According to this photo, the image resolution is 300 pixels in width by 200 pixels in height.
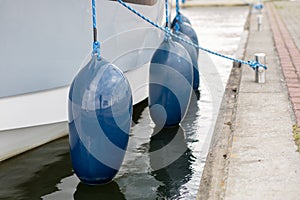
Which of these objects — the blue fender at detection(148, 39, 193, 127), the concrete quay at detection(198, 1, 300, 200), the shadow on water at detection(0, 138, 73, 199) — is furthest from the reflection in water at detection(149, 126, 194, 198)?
the shadow on water at detection(0, 138, 73, 199)

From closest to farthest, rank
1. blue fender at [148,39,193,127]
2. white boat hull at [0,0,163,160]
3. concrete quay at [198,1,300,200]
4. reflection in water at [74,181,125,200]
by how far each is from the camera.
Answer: concrete quay at [198,1,300,200] → reflection in water at [74,181,125,200] → white boat hull at [0,0,163,160] → blue fender at [148,39,193,127]

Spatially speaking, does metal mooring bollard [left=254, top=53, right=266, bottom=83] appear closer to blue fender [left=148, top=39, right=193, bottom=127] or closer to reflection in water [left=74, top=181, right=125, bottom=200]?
blue fender [left=148, top=39, right=193, bottom=127]

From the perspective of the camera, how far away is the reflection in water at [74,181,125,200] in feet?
12.2

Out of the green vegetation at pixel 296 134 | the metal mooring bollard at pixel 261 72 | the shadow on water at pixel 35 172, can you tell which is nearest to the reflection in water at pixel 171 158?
the shadow on water at pixel 35 172

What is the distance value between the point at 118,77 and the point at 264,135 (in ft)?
4.16

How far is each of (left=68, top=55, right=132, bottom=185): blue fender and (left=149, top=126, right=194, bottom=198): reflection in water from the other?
1.46 feet

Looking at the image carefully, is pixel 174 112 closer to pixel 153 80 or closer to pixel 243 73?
pixel 153 80

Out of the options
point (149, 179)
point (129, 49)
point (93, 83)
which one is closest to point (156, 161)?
point (149, 179)

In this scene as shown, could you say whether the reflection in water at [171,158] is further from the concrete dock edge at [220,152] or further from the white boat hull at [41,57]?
the white boat hull at [41,57]

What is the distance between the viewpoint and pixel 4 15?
3.95m

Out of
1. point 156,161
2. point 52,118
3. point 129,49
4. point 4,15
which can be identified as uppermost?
point 4,15

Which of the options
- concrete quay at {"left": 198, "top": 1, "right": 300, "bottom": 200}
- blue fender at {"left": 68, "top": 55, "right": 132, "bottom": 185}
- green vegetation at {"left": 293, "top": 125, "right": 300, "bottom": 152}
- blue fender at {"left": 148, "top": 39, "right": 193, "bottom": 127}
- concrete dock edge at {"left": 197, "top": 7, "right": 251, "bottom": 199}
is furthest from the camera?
blue fender at {"left": 148, "top": 39, "right": 193, "bottom": 127}

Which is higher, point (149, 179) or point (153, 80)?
point (153, 80)

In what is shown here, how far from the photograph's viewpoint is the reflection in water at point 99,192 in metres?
3.71
